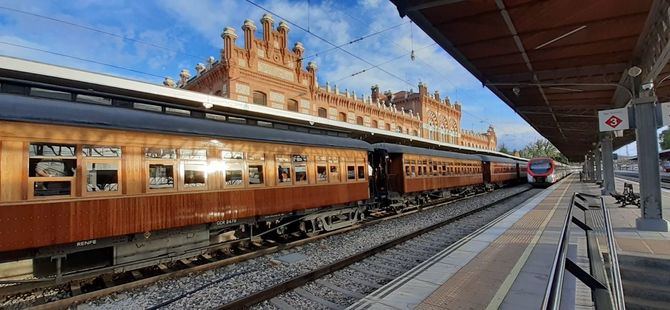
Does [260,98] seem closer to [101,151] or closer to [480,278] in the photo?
[101,151]

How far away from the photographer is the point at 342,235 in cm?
1038

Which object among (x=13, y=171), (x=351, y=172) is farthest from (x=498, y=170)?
(x=13, y=171)

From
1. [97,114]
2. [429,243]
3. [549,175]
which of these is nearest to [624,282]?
[429,243]

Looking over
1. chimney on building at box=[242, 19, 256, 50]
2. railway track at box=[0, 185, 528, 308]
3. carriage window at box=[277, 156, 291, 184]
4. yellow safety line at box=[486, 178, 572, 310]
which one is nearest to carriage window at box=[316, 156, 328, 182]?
carriage window at box=[277, 156, 291, 184]

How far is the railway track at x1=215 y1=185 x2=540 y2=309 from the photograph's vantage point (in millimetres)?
5199

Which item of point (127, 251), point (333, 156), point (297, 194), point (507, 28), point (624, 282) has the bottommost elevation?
point (624, 282)

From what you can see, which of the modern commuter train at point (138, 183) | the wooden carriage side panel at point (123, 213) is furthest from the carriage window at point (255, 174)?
the wooden carriage side panel at point (123, 213)

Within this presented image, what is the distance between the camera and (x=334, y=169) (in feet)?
36.1

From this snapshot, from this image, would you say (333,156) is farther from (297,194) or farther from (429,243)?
(429,243)

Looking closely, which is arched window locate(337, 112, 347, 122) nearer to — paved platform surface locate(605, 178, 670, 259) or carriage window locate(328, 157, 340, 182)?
carriage window locate(328, 157, 340, 182)

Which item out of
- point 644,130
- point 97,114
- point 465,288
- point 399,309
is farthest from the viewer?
point 644,130

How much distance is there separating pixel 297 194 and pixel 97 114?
16.5 ft

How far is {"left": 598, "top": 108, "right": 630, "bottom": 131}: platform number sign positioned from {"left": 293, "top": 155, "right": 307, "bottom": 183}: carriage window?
26.2 feet

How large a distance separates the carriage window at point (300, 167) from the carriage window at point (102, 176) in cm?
442
